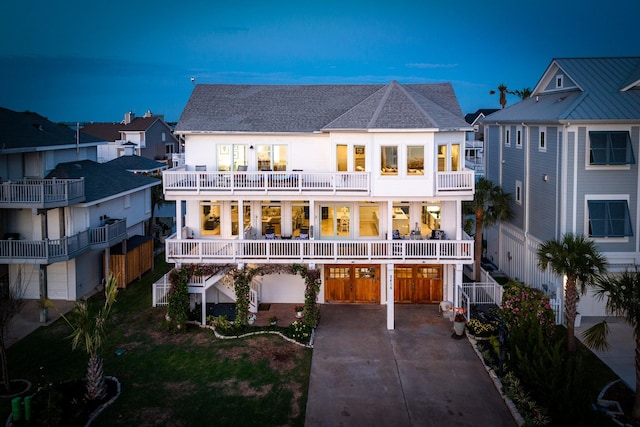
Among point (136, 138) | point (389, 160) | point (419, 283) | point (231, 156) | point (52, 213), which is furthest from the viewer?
point (136, 138)

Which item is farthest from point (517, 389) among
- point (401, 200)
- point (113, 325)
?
point (113, 325)

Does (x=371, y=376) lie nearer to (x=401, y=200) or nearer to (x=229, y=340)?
(x=229, y=340)

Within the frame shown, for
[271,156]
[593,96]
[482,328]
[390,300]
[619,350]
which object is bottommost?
[619,350]

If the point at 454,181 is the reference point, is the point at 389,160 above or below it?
above

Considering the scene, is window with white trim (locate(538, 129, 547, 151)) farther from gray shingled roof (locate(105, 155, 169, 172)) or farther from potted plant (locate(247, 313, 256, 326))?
gray shingled roof (locate(105, 155, 169, 172))

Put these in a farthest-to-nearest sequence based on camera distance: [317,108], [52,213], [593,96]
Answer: [317,108] < [52,213] < [593,96]

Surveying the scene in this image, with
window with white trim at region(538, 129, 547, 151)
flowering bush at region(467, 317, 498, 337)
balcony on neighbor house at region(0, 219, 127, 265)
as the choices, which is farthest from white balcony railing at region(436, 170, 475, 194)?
balcony on neighbor house at region(0, 219, 127, 265)

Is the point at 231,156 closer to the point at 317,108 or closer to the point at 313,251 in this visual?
the point at 317,108

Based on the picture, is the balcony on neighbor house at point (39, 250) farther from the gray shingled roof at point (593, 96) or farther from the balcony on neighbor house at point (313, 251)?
the gray shingled roof at point (593, 96)

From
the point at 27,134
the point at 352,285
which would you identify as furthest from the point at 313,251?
the point at 27,134
